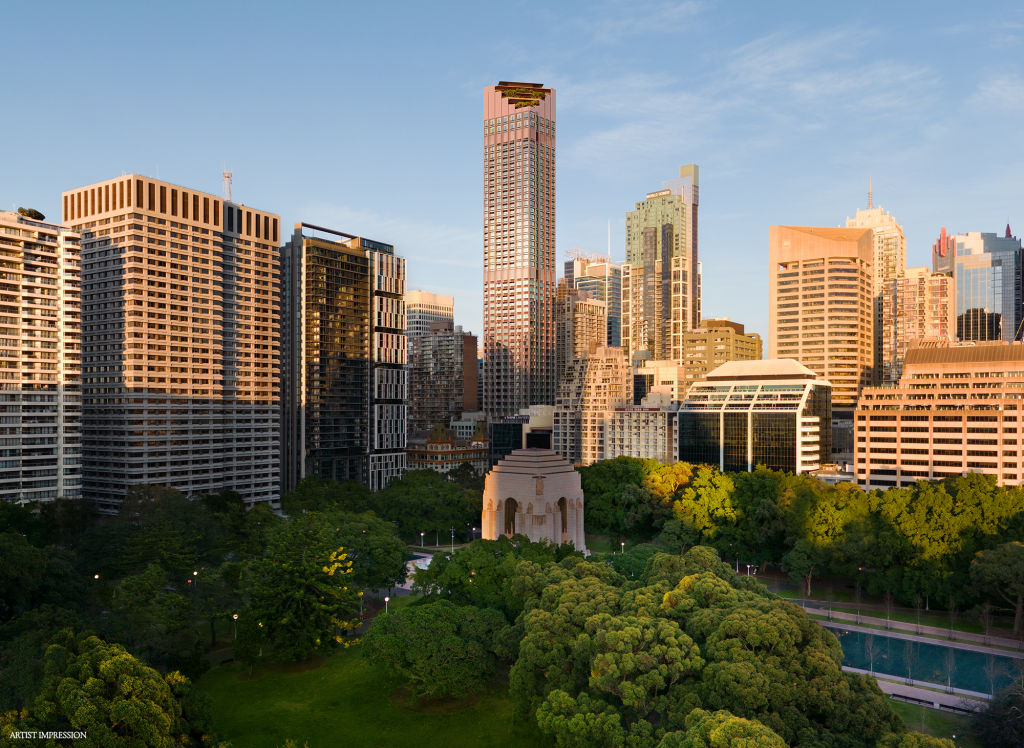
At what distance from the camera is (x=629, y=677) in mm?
42438

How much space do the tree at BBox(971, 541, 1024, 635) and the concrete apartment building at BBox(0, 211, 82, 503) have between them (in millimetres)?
123209

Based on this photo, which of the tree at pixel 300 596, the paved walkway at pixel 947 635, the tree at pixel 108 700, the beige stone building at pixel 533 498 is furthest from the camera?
the beige stone building at pixel 533 498

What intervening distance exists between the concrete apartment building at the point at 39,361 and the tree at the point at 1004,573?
404ft

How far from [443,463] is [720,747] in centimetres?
15932

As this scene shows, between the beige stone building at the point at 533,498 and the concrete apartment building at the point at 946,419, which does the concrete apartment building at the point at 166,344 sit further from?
the concrete apartment building at the point at 946,419

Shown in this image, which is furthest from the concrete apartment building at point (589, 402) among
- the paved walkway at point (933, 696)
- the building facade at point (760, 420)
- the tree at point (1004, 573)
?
the paved walkway at point (933, 696)

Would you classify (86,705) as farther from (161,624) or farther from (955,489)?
(955,489)

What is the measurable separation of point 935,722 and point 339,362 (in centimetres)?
14892

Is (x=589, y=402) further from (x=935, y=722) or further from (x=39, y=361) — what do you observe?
(x=935, y=722)

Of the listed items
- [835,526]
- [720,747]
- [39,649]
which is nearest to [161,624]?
[39,649]

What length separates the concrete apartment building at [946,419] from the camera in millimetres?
124562

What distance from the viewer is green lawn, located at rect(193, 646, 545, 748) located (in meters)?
49.4

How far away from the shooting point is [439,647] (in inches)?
2083

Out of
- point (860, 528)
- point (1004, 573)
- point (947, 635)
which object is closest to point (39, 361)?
point (860, 528)
